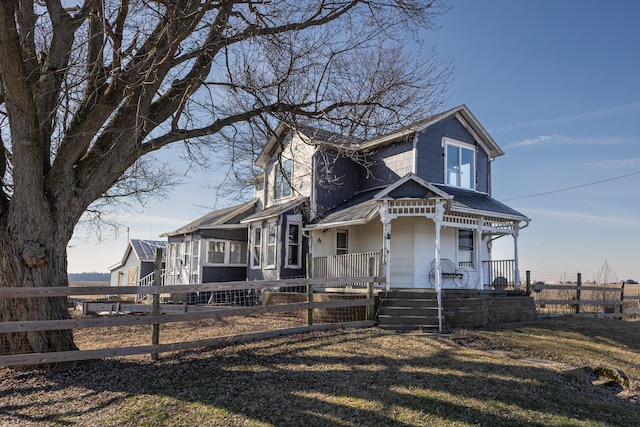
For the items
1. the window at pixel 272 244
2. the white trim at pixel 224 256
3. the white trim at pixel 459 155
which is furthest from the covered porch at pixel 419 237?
the white trim at pixel 224 256

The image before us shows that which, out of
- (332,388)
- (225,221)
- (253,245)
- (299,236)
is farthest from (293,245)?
(332,388)

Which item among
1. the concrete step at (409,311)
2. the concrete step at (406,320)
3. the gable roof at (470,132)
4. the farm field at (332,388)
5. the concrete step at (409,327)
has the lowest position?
the farm field at (332,388)

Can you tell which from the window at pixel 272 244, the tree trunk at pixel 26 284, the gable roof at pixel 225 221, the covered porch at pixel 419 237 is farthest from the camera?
the gable roof at pixel 225 221

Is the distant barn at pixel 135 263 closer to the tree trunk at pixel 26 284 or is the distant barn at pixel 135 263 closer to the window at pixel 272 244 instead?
the window at pixel 272 244

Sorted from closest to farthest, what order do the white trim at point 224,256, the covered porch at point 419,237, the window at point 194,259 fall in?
the covered porch at point 419,237 < the white trim at point 224,256 < the window at point 194,259

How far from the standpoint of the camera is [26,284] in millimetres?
7664

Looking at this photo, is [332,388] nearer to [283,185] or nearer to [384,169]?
[384,169]

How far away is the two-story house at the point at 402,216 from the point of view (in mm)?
15641

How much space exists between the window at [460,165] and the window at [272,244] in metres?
6.99

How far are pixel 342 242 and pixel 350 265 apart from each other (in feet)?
10.4

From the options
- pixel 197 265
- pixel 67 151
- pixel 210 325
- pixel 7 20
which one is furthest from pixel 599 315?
pixel 7 20

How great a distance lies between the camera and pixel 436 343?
9992 millimetres

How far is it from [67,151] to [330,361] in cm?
580

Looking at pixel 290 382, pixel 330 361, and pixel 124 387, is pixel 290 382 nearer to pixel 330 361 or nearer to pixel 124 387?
pixel 330 361
